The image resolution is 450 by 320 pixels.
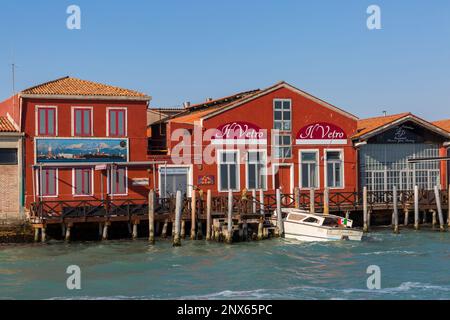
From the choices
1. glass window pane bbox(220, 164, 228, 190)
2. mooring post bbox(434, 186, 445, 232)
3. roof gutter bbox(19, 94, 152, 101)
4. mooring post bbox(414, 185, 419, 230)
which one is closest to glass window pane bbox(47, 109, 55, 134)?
roof gutter bbox(19, 94, 152, 101)

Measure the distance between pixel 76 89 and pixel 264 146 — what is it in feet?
32.7

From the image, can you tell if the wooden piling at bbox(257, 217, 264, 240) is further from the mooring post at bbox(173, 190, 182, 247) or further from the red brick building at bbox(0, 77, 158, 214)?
the red brick building at bbox(0, 77, 158, 214)

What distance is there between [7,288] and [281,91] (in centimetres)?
2001

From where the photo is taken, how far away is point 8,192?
3450cm

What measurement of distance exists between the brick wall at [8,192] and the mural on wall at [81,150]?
1456 mm

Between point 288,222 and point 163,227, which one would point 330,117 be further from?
point 163,227

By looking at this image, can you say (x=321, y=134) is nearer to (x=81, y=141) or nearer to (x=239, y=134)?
(x=239, y=134)

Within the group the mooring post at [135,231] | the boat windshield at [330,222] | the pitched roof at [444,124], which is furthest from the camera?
the pitched roof at [444,124]

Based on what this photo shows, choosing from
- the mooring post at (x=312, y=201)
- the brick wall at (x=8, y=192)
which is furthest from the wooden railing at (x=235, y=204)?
the brick wall at (x=8, y=192)

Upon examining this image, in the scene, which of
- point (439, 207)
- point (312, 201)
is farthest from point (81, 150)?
point (439, 207)

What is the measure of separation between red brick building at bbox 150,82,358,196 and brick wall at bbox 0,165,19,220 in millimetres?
6850

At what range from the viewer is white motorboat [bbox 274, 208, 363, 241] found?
105ft

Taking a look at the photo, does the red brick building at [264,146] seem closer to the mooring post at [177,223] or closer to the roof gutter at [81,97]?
the roof gutter at [81,97]

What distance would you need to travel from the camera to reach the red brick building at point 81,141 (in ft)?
115
